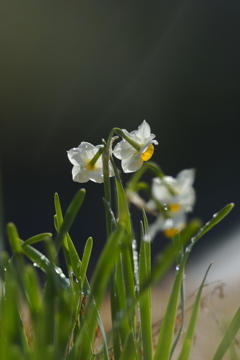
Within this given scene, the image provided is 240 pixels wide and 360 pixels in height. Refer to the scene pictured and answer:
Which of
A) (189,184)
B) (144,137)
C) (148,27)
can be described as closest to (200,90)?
(148,27)

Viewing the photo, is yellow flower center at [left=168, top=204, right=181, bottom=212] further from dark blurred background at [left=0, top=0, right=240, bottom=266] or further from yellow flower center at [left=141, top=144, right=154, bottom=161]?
dark blurred background at [left=0, top=0, right=240, bottom=266]

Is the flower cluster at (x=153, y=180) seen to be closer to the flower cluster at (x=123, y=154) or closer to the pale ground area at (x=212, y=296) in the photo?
the flower cluster at (x=123, y=154)

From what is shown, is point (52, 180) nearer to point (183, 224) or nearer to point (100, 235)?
point (100, 235)

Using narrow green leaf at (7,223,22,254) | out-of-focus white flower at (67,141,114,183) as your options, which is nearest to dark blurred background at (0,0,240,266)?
out-of-focus white flower at (67,141,114,183)

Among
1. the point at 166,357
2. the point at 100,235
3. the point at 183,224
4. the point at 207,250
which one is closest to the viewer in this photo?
the point at 183,224

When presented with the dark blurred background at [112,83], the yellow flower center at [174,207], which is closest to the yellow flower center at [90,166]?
the yellow flower center at [174,207]

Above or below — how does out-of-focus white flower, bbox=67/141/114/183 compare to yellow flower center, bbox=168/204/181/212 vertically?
above
